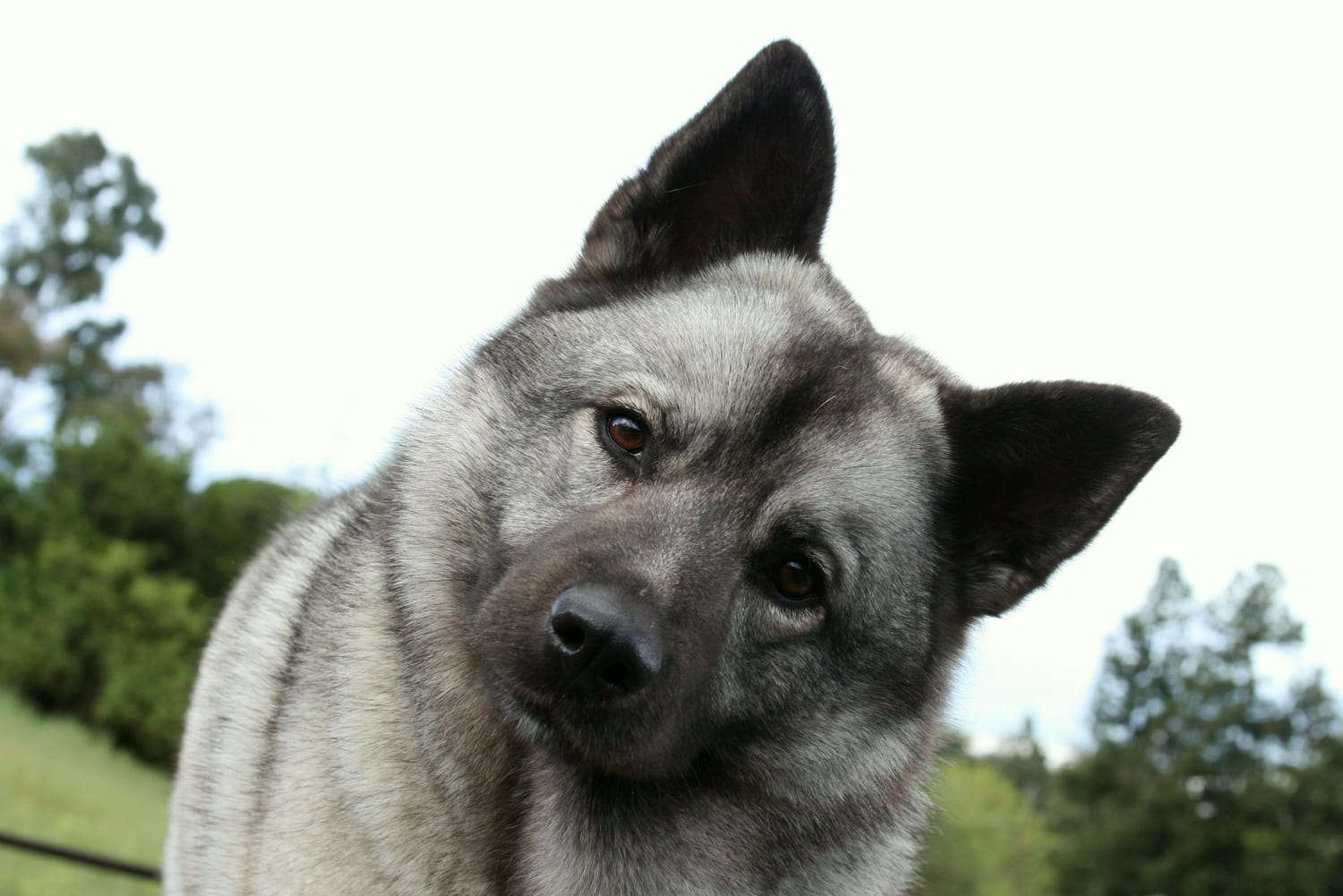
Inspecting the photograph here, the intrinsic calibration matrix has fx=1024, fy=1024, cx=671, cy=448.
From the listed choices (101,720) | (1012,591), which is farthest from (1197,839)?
(1012,591)

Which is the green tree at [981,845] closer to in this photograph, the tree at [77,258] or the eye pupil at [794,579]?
the eye pupil at [794,579]

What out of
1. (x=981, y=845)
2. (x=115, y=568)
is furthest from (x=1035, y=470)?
(x=115, y=568)

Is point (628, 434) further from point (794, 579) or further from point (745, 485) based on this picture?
point (794, 579)

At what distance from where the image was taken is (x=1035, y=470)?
123 inches

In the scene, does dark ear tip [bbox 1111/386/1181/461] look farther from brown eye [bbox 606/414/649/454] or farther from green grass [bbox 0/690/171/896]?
green grass [bbox 0/690/171/896]

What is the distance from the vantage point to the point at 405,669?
9.15 ft

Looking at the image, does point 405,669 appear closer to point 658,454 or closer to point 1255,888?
point 658,454

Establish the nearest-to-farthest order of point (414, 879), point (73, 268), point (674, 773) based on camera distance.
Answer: point (414, 879)
point (674, 773)
point (73, 268)

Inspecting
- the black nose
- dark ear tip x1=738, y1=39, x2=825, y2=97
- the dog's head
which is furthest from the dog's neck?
dark ear tip x1=738, y1=39, x2=825, y2=97

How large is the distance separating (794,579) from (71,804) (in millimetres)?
11847

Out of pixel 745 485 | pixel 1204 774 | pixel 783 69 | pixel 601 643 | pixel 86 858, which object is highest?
pixel 783 69

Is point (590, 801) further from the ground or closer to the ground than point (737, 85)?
closer to the ground

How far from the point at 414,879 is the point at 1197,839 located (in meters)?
29.4

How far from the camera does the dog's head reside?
2432 millimetres
